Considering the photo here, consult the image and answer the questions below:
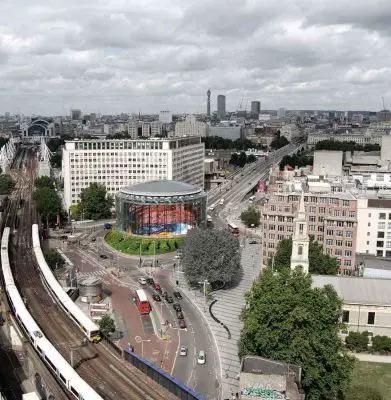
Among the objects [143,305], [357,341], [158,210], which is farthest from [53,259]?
[357,341]

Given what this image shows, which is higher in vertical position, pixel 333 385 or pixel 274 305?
pixel 274 305

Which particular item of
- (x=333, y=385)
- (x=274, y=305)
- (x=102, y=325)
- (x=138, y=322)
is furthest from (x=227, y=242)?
(x=333, y=385)

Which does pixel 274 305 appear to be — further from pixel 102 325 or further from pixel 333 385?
pixel 102 325

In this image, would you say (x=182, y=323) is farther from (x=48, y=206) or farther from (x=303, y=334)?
(x=48, y=206)

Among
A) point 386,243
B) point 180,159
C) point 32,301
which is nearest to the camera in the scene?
point 32,301

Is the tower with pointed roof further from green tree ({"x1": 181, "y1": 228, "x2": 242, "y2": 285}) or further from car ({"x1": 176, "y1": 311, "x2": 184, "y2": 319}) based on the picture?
car ({"x1": 176, "y1": 311, "x2": 184, "y2": 319})

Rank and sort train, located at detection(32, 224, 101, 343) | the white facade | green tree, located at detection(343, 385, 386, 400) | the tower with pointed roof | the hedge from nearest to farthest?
green tree, located at detection(343, 385, 386, 400) < train, located at detection(32, 224, 101, 343) < the tower with pointed roof < the white facade < the hedge

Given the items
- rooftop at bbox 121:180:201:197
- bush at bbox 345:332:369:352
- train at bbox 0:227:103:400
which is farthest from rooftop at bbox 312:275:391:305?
rooftop at bbox 121:180:201:197
